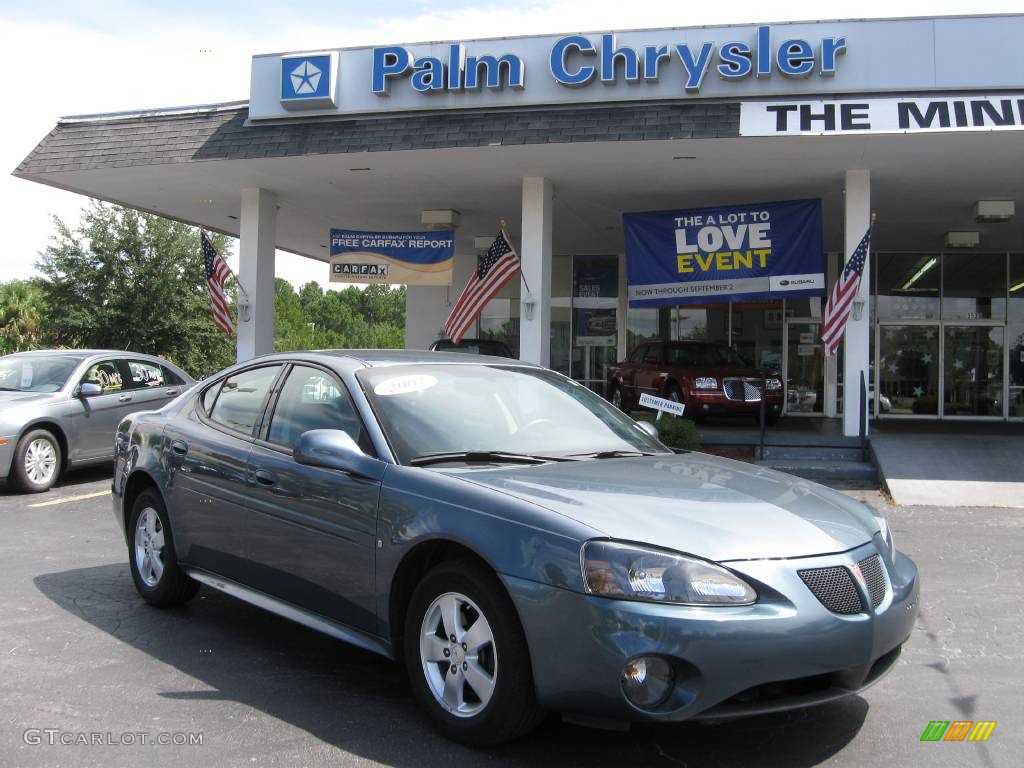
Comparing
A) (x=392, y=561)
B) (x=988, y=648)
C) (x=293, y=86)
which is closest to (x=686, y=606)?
(x=392, y=561)

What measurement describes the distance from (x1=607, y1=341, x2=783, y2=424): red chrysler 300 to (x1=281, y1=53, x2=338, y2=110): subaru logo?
723 cm

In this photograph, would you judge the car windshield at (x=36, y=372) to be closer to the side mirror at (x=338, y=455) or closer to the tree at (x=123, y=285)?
the side mirror at (x=338, y=455)

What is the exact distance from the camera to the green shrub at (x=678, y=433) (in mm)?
11617

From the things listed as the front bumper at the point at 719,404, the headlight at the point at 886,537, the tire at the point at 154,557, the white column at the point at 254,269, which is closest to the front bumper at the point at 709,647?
the headlight at the point at 886,537

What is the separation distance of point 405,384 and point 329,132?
9.42 meters

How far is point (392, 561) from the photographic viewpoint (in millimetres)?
3668

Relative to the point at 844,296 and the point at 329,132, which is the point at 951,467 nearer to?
the point at 844,296

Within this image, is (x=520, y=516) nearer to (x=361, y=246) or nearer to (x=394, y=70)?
(x=394, y=70)

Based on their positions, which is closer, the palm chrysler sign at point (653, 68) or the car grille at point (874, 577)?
the car grille at point (874, 577)

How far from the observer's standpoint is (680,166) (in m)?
13.0

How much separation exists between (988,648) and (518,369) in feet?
9.69

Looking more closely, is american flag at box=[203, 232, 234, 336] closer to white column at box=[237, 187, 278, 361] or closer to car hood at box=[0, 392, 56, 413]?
white column at box=[237, 187, 278, 361]

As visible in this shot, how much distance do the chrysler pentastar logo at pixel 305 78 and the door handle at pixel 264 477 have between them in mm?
9632

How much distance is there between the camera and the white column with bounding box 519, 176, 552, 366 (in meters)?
14.1
